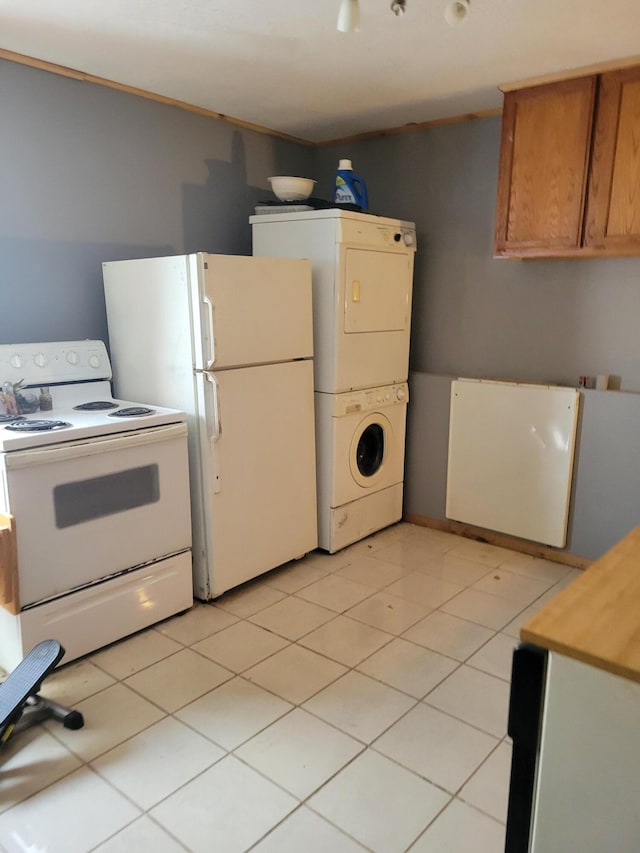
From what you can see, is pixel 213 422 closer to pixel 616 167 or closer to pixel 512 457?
pixel 512 457

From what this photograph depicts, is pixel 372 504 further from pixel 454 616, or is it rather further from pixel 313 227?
pixel 313 227

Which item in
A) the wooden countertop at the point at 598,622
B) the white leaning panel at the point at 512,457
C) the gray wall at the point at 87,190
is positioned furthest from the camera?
the white leaning panel at the point at 512,457

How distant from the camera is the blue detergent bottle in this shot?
11.0 feet

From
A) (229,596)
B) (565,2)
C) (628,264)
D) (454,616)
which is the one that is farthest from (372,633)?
(565,2)

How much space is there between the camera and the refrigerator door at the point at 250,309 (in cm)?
257

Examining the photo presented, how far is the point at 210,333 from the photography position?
8.48 feet

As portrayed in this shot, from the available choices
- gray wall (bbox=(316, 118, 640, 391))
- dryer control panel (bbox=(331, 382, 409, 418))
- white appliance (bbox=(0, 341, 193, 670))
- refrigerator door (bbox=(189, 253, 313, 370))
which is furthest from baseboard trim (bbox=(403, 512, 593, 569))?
white appliance (bbox=(0, 341, 193, 670))

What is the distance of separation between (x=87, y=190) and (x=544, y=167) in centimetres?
213

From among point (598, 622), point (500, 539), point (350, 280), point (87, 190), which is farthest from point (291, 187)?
point (598, 622)

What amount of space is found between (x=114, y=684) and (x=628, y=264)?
292 cm

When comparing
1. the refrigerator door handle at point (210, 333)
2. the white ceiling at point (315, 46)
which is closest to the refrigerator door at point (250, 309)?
the refrigerator door handle at point (210, 333)

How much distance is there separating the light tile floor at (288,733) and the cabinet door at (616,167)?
5.56 feet

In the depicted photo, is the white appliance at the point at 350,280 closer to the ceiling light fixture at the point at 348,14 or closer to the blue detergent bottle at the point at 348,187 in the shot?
the blue detergent bottle at the point at 348,187

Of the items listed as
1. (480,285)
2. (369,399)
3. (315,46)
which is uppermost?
(315,46)
